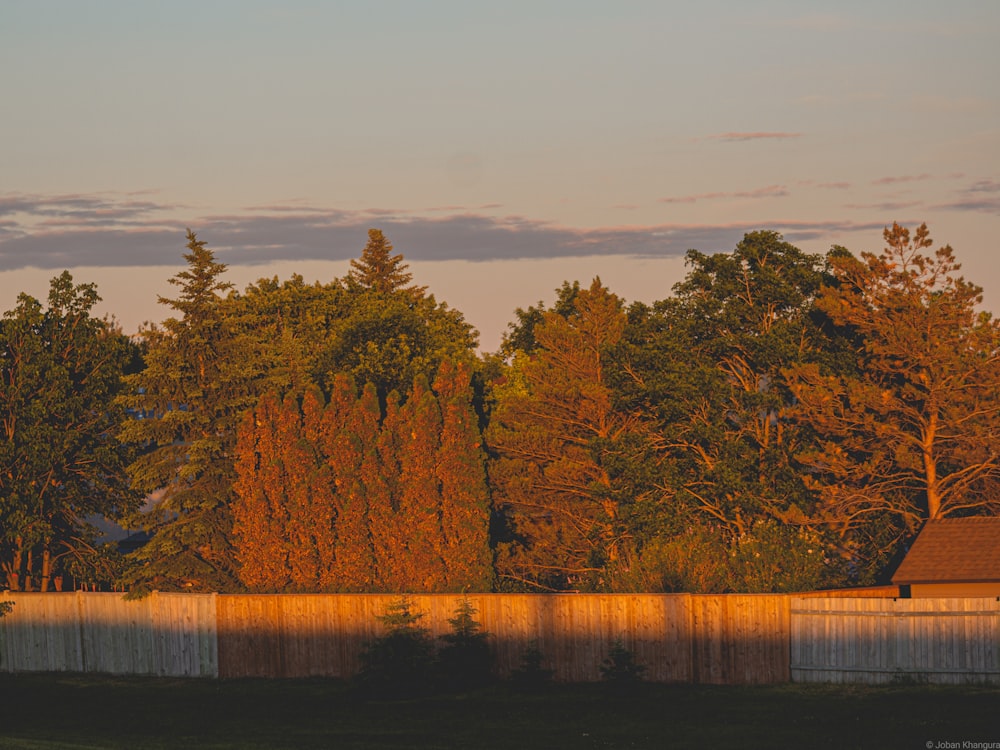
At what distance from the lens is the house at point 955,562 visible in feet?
115

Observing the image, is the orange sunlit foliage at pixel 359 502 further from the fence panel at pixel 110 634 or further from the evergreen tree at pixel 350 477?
the fence panel at pixel 110 634

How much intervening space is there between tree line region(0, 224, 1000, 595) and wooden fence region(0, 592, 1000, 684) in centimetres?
252

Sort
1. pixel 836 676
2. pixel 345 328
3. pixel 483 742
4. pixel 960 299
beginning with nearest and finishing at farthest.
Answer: pixel 483 742 < pixel 836 676 < pixel 960 299 < pixel 345 328

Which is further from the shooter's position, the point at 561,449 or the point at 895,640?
the point at 561,449

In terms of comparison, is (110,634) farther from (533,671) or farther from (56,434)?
(533,671)

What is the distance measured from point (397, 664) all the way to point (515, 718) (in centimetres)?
530

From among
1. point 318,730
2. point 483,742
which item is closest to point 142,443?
point 318,730

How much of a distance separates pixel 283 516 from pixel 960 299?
825 inches

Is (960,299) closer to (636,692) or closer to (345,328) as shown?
(636,692)

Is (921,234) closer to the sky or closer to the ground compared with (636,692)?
closer to the sky

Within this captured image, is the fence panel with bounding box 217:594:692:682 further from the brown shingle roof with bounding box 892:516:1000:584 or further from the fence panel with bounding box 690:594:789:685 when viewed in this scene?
the brown shingle roof with bounding box 892:516:1000:584

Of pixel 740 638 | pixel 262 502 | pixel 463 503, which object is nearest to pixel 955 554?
pixel 740 638

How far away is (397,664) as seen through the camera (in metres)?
33.0

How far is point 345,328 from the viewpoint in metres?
61.3
